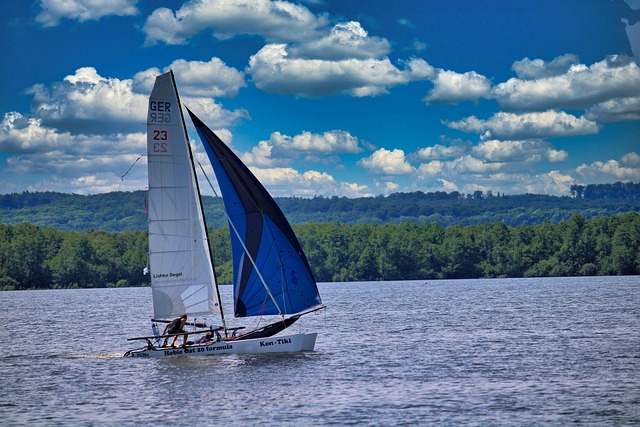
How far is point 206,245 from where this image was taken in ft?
165

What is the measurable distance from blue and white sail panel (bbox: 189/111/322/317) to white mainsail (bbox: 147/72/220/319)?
170 centimetres

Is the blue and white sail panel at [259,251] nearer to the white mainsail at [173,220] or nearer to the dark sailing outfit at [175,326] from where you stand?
the white mainsail at [173,220]

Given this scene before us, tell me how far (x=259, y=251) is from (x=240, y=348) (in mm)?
5338

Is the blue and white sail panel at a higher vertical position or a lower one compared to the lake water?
higher

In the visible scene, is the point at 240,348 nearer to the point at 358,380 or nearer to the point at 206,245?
the point at 206,245

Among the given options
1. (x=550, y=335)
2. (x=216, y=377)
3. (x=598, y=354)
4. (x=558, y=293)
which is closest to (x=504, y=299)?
(x=558, y=293)

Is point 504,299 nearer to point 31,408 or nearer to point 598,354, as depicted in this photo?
point 598,354

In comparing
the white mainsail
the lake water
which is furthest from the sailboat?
the lake water

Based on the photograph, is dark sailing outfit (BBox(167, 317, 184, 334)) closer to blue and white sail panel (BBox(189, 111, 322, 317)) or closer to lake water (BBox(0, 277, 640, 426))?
lake water (BBox(0, 277, 640, 426))

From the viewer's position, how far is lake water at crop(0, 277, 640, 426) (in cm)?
3669

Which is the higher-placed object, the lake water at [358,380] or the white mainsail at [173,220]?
the white mainsail at [173,220]

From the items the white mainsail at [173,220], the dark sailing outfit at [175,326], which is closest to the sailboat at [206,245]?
the white mainsail at [173,220]

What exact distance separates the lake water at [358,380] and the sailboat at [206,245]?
106 inches

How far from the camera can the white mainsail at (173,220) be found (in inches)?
1927
